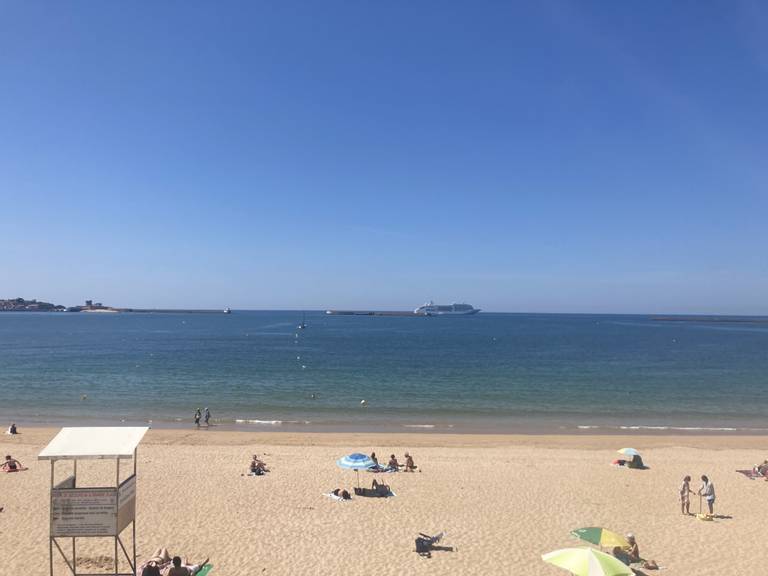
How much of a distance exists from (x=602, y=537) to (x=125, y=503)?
8992 mm

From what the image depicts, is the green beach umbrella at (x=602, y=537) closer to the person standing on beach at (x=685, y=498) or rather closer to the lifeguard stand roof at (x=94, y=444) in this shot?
the person standing on beach at (x=685, y=498)

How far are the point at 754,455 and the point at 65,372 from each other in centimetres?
4928

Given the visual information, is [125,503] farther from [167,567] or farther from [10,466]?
[10,466]

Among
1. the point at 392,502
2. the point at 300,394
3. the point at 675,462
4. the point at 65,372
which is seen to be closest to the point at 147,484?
the point at 392,502

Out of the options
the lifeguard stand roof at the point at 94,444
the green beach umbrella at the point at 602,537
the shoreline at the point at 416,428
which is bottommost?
the shoreline at the point at 416,428

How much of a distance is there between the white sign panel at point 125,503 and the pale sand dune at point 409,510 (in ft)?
8.64

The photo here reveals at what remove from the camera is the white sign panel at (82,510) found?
8.29 m

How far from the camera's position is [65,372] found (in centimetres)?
4731

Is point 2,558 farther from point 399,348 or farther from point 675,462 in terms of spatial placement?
point 399,348

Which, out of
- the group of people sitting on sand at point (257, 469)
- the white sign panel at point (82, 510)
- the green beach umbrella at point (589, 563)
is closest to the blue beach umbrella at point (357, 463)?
the group of people sitting on sand at point (257, 469)

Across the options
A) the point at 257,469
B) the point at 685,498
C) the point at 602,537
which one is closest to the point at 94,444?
the point at 602,537

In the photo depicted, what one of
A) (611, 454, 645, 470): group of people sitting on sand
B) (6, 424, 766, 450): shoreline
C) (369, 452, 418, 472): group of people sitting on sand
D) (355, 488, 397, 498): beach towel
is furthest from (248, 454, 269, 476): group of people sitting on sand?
(611, 454, 645, 470): group of people sitting on sand

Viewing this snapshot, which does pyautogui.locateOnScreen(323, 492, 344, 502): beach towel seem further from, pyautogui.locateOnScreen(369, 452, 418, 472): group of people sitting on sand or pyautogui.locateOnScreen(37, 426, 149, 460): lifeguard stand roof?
pyautogui.locateOnScreen(37, 426, 149, 460): lifeguard stand roof

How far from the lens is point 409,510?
1430 centimetres
